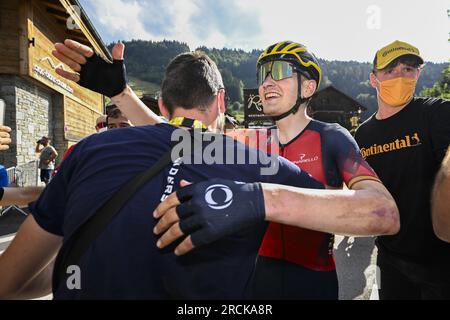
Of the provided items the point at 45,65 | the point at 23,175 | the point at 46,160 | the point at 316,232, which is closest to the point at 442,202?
the point at 316,232

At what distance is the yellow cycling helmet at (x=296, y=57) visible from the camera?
3002 mm

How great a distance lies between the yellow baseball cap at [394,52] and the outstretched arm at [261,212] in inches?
106

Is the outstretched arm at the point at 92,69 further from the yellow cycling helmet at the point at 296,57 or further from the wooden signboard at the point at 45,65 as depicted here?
the wooden signboard at the point at 45,65

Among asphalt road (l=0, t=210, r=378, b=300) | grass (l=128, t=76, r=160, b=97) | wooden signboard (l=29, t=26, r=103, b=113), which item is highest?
grass (l=128, t=76, r=160, b=97)

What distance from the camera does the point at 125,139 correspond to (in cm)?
159

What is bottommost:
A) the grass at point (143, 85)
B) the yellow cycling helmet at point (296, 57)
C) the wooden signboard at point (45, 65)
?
the yellow cycling helmet at point (296, 57)

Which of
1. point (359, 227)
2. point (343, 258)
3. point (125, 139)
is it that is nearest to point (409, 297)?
point (359, 227)

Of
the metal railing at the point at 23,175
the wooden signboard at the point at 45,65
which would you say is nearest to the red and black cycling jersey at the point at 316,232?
the metal railing at the point at 23,175

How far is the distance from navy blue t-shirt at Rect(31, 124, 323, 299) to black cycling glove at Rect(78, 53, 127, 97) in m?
1.01

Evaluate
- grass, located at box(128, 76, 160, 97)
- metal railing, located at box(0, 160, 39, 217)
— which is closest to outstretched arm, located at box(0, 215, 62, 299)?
metal railing, located at box(0, 160, 39, 217)

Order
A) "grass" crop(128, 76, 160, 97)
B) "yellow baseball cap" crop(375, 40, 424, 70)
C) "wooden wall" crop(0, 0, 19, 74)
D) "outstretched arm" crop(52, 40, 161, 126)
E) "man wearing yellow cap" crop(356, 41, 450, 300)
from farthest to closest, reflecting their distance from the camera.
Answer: "grass" crop(128, 76, 160, 97), "wooden wall" crop(0, 0, 19, 74), "yellow baseball cap" crop(375, 40, 424, 70), "man wearing yellow cap" crop(356, 41, 450, 300), "outstretched arm" crop(52, 40, 161, 126)

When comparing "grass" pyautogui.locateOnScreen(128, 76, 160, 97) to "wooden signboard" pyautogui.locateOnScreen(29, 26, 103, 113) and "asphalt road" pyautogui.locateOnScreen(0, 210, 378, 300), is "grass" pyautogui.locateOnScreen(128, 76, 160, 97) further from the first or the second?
"asphalt road" pyautogui.locateOnScreen(0, 210, 378, 300)

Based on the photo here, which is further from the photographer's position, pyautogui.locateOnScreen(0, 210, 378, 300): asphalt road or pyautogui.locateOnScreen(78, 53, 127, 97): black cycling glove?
pyautogui.locateOnScreen(0, 210, 378, 300): asphalt road

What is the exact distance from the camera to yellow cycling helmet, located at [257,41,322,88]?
300cm
